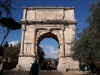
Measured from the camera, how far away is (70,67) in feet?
79.2

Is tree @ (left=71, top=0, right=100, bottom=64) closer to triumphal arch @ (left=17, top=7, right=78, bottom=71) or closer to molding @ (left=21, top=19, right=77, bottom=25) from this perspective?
triumphal arch @ (left=17, top=7, right=78, bottom=71)

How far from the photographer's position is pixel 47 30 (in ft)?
84.8

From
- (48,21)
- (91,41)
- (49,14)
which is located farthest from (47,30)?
(91,41)

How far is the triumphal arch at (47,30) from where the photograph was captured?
24578 millimetres

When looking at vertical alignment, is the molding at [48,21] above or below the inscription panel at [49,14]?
below

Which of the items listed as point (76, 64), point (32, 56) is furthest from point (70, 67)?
point (32, 56)

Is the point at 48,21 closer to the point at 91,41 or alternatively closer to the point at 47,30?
the point at 47,30

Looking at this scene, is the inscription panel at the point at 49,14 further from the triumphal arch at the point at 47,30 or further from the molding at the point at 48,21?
the molding at the point at 48,21

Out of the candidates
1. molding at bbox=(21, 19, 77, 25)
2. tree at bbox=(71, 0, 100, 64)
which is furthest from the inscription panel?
tree at bbox=(71, 0, 100, 64)

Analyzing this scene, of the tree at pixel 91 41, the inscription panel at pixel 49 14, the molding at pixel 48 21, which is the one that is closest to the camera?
the tree at pixel 91 41

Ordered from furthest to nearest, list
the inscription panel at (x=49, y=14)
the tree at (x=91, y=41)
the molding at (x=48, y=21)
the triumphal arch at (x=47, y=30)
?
the inscription panel at (x=49, y=14) → the molding at (x=48, y=21) → the triumphal arch at (x=47, y=30) → the tree at (x=91, y=41)

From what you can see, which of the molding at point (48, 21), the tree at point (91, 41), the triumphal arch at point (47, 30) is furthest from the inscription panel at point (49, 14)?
the tree at point (91, 41)

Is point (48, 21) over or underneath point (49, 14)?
underneath

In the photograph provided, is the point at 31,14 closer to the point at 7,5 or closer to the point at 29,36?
the point at 29,36
